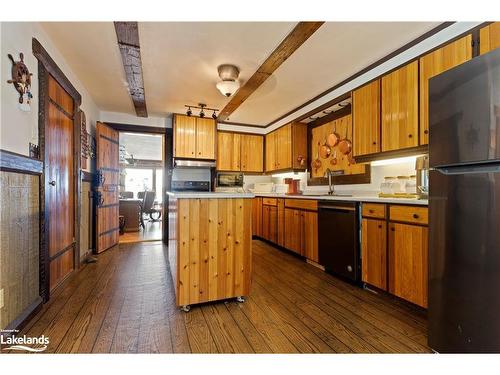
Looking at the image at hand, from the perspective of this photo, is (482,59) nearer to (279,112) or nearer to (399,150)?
(399,150)

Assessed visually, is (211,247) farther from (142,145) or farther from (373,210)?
(142,145)

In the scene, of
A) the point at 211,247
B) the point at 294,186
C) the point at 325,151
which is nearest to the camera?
the point at 211,247

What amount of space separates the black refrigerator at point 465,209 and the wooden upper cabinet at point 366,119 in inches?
45.1

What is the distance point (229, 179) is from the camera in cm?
496

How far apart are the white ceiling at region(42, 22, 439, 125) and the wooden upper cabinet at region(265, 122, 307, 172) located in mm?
736

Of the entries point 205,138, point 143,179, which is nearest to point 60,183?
point 205,138

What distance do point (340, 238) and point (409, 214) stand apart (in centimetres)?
83

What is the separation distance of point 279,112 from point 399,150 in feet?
8.31

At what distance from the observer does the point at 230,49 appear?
7.87ft

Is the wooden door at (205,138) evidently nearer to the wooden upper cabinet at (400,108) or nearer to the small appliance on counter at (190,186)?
the small appliance on counter at (190,186)

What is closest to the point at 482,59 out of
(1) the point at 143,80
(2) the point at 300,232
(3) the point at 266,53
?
(3) the point at 266,53

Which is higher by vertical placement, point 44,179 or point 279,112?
point 279,112

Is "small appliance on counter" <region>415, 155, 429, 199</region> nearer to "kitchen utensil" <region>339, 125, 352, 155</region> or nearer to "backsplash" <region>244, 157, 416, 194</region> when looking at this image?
"backsplash" <region>244, 157, 416, 194</region>

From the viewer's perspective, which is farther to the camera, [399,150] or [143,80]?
[143,80]
